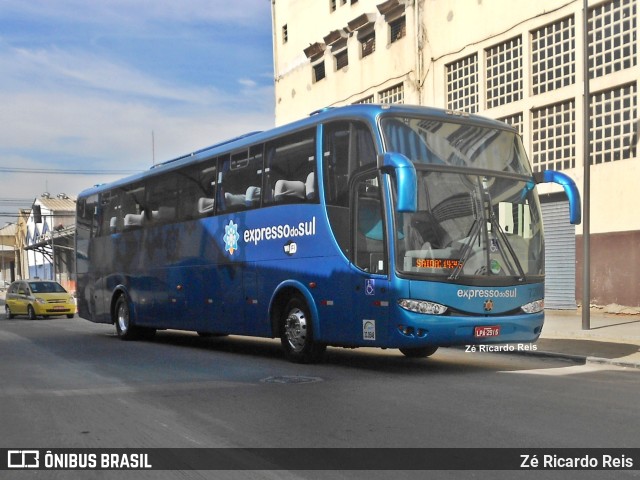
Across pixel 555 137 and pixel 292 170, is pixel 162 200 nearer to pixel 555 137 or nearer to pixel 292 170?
pixel 292 170

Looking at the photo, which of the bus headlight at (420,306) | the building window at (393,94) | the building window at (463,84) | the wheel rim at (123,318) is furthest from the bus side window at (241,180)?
the building window at (393,94)

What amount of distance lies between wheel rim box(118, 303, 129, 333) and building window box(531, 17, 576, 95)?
42.4 ft

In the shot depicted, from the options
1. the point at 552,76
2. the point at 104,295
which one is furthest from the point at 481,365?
the point at 552,76

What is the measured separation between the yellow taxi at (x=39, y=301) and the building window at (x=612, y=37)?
21.0m

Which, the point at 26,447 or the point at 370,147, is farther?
the point at 370,147

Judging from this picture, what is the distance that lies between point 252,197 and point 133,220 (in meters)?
5.59

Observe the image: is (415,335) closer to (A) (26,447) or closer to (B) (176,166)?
(A) (26,447)

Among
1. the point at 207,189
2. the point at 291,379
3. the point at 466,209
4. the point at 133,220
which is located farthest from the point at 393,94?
the point at 291,379

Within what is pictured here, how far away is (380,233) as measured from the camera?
1058 centimetres

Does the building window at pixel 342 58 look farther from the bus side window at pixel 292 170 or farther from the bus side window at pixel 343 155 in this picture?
the bus side window at pixel 343 155

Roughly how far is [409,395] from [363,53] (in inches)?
969

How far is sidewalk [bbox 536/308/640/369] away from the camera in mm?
12538

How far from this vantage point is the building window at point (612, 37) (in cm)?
1997

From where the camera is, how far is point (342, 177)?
11.3 m
